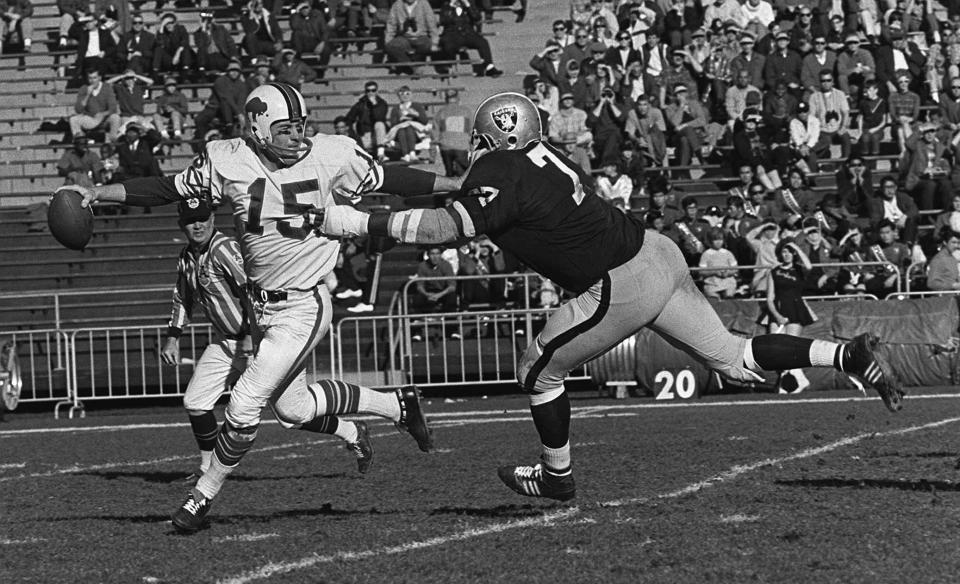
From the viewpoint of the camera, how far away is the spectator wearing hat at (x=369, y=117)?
68.7ft

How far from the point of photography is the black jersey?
6.46m

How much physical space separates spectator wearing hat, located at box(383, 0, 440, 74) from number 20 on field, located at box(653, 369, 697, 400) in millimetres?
8958

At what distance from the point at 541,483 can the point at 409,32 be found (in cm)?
1694

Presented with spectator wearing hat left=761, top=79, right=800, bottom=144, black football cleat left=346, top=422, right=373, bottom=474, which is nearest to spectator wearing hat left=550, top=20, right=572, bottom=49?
spectator wearing hat left=761, top=79, right=800, bottom=144

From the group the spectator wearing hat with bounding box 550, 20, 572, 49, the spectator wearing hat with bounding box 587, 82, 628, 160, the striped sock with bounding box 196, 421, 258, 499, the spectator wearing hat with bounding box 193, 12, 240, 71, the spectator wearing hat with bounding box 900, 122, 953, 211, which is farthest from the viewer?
the spectator wearing hat with bounding box 193, 12, 240, 71

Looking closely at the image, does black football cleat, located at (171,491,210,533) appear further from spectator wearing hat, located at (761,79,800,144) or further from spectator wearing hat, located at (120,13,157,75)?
spectator wearing hat, located at (120,13,157,75)

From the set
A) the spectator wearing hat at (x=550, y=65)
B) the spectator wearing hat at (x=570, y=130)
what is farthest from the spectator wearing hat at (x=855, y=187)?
the spectator wearing hat at (x=550, y=65)

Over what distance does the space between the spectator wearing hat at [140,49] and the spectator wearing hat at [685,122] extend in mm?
7541

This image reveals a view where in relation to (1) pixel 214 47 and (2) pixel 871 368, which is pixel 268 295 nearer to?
(2) pixel 871 368

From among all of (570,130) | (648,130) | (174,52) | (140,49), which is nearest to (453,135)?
Answer: (570,130)

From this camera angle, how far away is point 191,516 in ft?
21.7

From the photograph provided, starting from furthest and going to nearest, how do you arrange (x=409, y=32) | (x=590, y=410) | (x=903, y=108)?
(x=409, y=32) < (x=903, y=108) < (x=590, y=410)

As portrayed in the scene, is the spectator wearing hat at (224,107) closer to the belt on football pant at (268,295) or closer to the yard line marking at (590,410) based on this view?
the yard line marking at (590,410)

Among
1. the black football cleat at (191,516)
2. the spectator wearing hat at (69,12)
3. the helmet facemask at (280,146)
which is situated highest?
the spectator wearing hat at (69,12)
